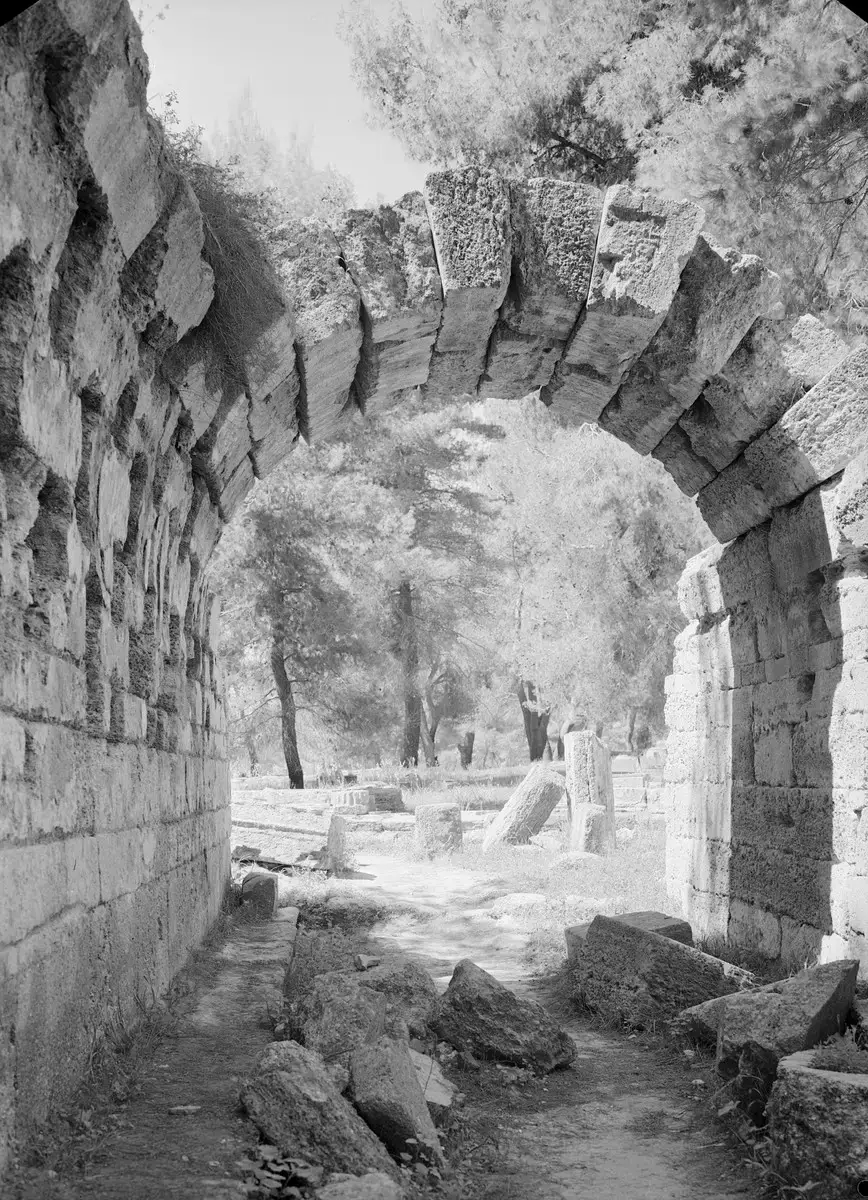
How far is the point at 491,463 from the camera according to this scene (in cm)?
2572

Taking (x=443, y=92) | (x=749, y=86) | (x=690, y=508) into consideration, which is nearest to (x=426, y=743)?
(x=690, y=508)

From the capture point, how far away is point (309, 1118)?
3.57 m

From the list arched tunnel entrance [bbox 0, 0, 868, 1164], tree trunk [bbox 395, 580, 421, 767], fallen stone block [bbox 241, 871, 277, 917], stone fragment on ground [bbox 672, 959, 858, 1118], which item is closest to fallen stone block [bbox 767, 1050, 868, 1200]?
stone fragment on ground [bbox 672, 959, 858, 1118]

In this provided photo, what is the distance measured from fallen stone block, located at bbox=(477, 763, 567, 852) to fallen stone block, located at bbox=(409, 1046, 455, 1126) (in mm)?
9929

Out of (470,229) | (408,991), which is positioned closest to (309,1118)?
(408,991)

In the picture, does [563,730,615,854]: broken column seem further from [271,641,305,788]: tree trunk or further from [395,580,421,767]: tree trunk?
[395,580,421,767]: tree trunk

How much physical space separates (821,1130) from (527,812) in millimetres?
11621

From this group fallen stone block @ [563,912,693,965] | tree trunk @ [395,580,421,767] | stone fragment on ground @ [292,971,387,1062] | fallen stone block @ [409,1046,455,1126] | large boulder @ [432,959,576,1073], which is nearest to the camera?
fallen stone block @ [409,1046,455,1126]

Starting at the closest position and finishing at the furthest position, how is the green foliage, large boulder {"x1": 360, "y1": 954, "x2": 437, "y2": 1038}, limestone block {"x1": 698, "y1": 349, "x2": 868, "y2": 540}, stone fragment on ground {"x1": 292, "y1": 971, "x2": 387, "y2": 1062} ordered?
stone fragment on ground {"x1": 292, "y1": 971, "x2": 387, "y2": 1062} < large boulder {"x1": 360, "y1": 954, "x2": 437, "y2": 1038} < limestone block {"x1": 698, "y1": 349, "x2": 868, "y2": 540} < the green foliage

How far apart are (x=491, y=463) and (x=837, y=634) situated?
1958cm

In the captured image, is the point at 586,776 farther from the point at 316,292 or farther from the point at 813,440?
the point at 316,292

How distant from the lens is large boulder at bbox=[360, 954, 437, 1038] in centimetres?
544

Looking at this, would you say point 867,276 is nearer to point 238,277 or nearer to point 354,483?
point 238,277

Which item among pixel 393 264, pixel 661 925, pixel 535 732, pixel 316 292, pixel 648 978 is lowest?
pixel 648 978
